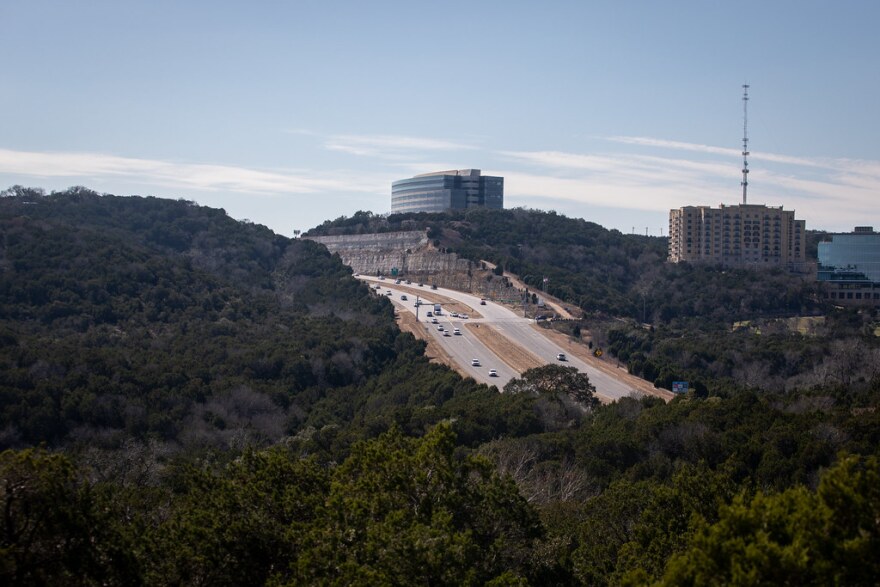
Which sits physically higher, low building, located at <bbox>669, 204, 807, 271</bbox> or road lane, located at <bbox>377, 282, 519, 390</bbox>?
low building, located at <bbox>669, 204, 807, 271</bbox>

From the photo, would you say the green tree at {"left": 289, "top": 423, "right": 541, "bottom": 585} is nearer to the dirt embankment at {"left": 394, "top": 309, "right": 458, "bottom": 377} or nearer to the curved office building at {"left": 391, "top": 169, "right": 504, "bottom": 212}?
the dirt embankment at {"left": 394, "top": 309, "right": 458, "bottom": 377}

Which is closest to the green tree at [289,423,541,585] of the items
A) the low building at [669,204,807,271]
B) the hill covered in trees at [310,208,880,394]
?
the hill covered in trees at [310,208,880,394]

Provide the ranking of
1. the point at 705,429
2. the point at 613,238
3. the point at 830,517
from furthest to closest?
the point at 613,238 → the point at 705,429 → the point at 830,517

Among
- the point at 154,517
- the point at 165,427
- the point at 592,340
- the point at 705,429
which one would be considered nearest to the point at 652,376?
the point at 592,340

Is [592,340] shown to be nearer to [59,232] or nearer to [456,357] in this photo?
[456,357]

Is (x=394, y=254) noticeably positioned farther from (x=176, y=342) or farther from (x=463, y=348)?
(x=176, y=342)

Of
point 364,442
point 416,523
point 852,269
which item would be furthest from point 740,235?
point 416,523
